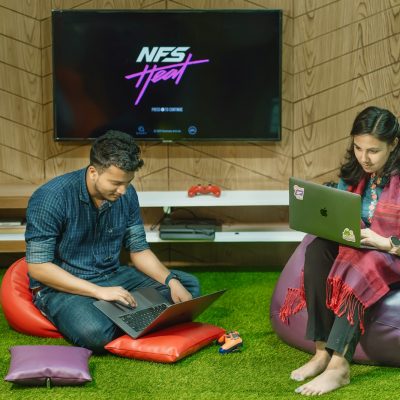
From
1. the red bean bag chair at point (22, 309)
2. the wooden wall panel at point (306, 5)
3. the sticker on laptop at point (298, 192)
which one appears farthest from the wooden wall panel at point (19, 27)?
the sticker on laptop at point (298, 192)

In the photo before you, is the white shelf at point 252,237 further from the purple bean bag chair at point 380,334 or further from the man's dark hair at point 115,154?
the man's dark hair at point 115,154

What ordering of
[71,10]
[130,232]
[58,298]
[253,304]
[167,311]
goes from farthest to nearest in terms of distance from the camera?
[71,10]
[253,304]
[130,232]
[58,298]
[167,311]

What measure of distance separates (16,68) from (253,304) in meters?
1.86

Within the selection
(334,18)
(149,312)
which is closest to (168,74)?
(334,18)

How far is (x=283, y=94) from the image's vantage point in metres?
4.59

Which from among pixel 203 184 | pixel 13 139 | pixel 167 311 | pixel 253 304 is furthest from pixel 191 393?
pixel 13 139

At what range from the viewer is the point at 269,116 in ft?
15.0

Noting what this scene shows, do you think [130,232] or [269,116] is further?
[269,116]

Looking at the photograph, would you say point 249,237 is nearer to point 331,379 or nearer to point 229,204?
point 229,204

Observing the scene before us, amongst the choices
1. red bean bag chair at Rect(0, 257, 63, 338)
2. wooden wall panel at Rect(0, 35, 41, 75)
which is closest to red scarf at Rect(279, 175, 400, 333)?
red bean bag chair at Rect(0, 257, 63, 338)

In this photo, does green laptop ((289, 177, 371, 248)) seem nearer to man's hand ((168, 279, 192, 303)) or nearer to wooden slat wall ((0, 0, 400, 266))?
man's hand ((168, 279, 192, 303))

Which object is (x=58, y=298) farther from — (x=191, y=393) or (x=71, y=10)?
(x=71, y=10)

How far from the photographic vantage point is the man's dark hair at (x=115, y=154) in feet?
10.3

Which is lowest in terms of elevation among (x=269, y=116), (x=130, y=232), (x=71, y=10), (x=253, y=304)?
(x=253, y=304)
